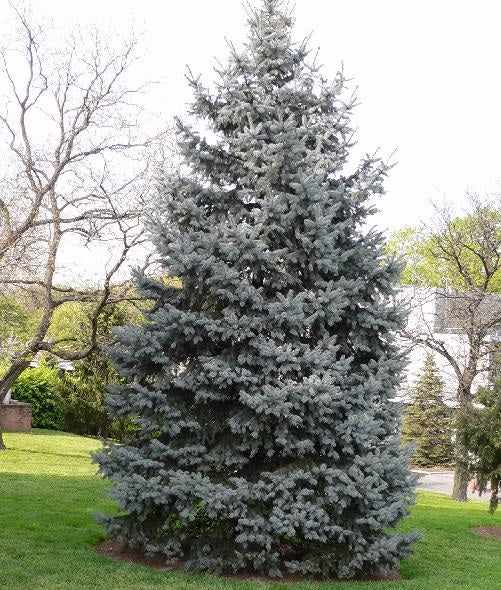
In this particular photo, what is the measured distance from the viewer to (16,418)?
25672 millimetres

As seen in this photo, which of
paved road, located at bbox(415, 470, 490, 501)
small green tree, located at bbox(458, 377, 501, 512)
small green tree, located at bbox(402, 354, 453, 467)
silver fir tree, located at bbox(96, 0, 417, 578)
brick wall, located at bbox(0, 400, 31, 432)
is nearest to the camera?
silver fir tree, located at bbox(96, 0, 417, 578)

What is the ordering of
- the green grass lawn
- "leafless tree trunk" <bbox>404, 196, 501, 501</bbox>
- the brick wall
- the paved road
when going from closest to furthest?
the green grass lawn < "leafless tree trunk" <bbox>404, 196, 501, 501</bbox> < the brick wall < the paved road

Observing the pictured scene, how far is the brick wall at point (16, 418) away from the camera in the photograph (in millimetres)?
25562

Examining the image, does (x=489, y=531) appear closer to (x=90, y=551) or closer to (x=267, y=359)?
(x=267, y=359)

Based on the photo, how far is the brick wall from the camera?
25.6 m

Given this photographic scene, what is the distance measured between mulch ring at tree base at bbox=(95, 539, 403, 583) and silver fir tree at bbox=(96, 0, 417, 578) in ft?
0.33

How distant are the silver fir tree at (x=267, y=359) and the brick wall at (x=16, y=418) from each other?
722 inches

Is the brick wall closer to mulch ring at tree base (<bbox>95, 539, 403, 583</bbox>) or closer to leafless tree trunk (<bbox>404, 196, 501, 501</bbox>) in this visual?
leafless tree trunk (<bbox>404, 196, 501, 501</bbox>)

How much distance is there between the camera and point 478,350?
20562 millimetres

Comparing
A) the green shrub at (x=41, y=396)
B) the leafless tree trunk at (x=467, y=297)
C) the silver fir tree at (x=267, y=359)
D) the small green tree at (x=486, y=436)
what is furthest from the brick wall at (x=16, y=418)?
the silver fir tree at (x=267, y=359)

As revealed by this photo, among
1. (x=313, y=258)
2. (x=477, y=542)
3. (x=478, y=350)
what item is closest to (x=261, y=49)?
(x=313, y=258)

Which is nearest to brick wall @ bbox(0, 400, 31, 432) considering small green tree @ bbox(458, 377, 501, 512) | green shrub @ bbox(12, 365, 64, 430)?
green shrub @ bbox(12, 365, 64, 430)

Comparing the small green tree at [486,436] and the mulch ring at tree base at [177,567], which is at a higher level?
the small green tree at [486,436]

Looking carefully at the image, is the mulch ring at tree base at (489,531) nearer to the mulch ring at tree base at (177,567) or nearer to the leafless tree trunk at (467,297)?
the mulch ring at tree base at (177,567)
